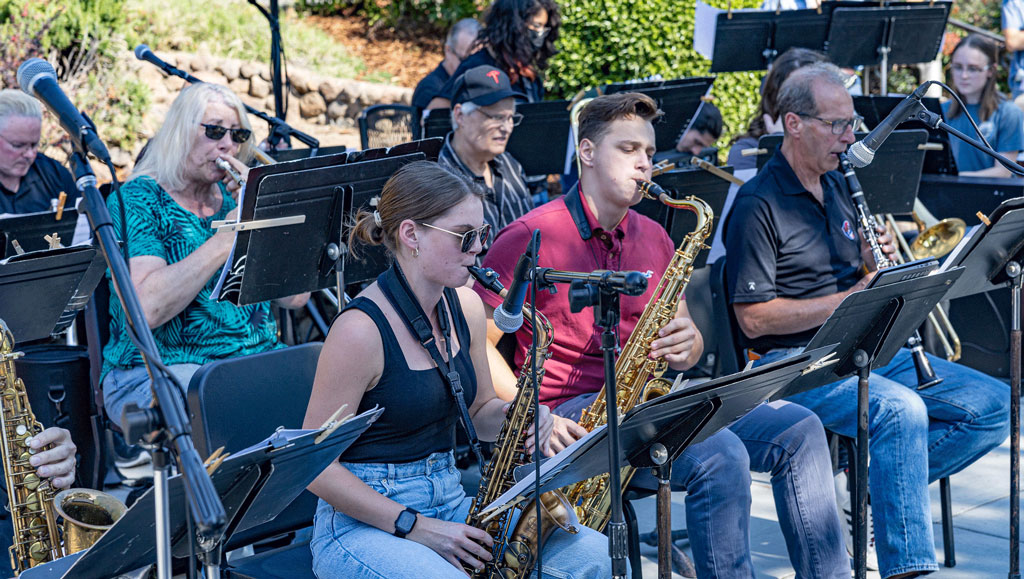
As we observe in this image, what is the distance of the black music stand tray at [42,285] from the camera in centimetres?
299

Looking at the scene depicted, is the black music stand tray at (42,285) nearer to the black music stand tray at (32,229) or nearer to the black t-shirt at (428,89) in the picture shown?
the black music stand tray at (32,229)

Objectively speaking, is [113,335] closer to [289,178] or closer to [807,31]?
[289,178]

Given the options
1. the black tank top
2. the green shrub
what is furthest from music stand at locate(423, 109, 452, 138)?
the green shrub

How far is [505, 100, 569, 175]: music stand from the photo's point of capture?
17.5 ft

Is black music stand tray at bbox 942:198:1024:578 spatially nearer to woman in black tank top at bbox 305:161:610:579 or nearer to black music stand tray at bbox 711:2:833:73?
woman in black tank top at bbox 305:161:610:579

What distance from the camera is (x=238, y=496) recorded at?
2078mm

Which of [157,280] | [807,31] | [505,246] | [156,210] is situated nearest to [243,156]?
[156,210]

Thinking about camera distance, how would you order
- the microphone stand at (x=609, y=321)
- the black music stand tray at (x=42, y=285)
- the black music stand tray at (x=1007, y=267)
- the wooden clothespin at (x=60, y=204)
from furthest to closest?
the wooden clothespin at (x=60, y=204) → the black music stand tray at (x=1007, y=267) → the black music stand tray at (x=42, y=285) → the microphone stand at (x=609, y=321)

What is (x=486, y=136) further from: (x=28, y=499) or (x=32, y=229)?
(x=28, y=499)

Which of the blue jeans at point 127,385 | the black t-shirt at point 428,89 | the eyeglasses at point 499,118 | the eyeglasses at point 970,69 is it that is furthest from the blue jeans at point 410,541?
the eyeglasses at point 970,69

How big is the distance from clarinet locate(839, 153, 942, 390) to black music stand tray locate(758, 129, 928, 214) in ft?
1.94

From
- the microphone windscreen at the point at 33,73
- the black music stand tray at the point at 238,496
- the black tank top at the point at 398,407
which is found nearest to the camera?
the black music stand tray at the point at 238,496

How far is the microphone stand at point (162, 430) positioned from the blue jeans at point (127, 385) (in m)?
1.78

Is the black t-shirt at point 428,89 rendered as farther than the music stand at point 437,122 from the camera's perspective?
Yes
